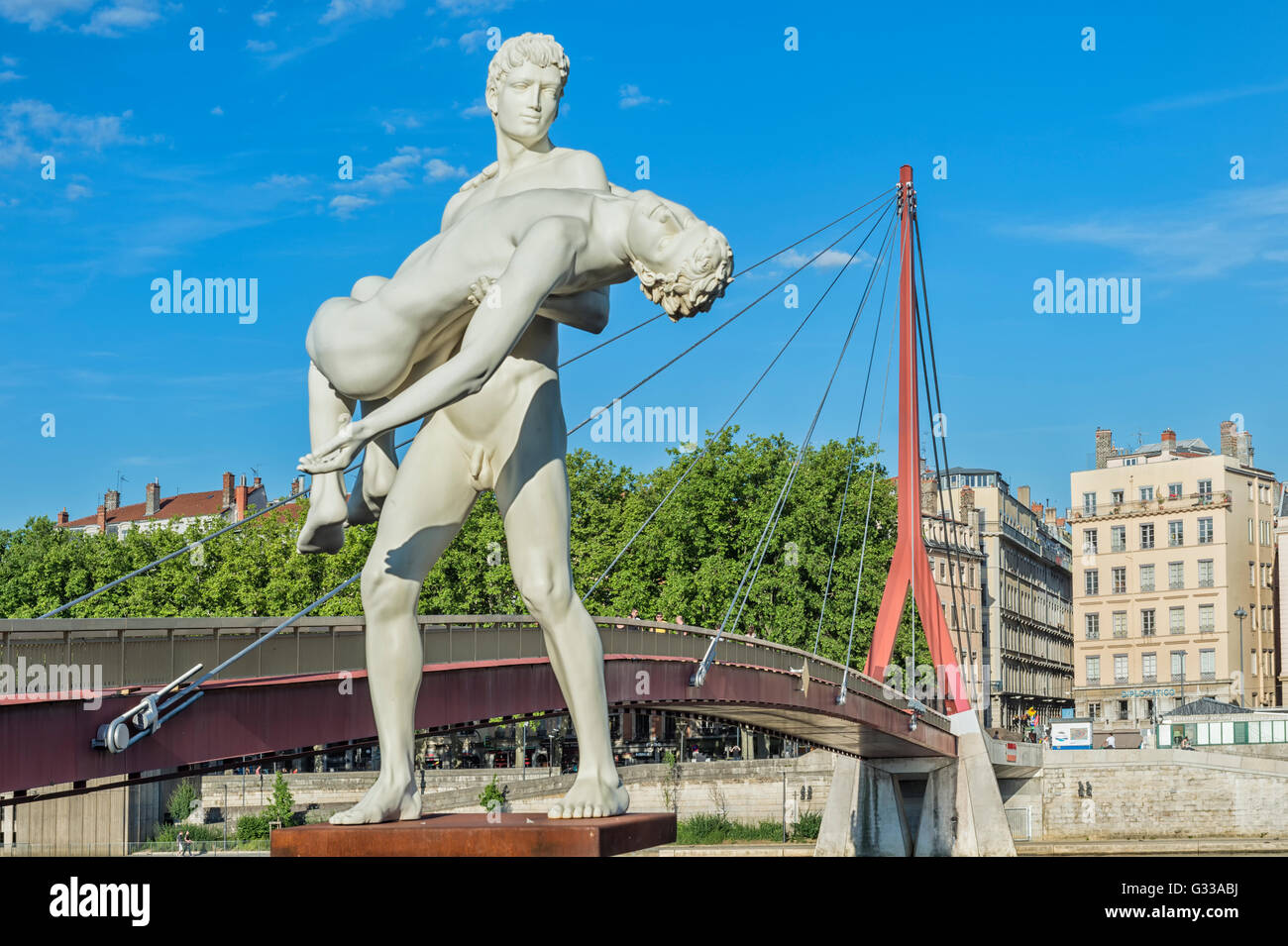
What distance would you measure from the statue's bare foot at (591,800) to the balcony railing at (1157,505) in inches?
3074

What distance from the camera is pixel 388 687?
745 cm

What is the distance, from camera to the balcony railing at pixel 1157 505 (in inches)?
3164

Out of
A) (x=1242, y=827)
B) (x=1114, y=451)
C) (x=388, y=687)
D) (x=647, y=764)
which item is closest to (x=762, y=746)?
(x=647, y=764)

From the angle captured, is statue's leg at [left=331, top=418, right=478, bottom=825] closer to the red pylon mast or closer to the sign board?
the red pylon mast

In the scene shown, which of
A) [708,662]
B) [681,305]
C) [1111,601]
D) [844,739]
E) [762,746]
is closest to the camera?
[681,305]

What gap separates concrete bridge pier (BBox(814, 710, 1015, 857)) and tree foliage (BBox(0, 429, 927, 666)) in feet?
18.3

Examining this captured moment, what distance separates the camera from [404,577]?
24.3 feet

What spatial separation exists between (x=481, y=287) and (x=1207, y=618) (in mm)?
78524

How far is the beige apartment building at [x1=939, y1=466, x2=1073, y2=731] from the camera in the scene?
3844 inches

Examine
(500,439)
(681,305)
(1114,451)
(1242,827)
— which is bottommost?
(1242,827)

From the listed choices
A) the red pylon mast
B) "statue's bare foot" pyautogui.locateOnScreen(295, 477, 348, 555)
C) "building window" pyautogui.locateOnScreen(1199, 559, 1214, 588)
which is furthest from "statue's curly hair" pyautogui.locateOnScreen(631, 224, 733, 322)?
"building window" pyautogui.locateOnScreen(1199, 559, 1214, 588)

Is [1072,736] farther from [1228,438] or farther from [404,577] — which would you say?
[404,577]
